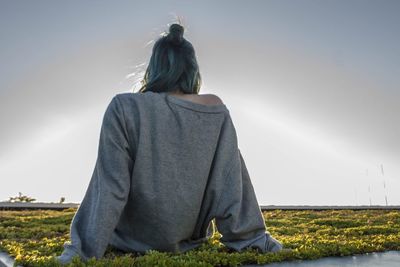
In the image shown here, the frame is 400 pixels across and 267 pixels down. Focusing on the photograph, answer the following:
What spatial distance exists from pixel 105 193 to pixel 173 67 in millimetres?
1261

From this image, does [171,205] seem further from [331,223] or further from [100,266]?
[331,223]

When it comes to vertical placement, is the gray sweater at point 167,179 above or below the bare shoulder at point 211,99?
below

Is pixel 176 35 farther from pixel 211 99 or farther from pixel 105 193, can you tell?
pixel 105 193

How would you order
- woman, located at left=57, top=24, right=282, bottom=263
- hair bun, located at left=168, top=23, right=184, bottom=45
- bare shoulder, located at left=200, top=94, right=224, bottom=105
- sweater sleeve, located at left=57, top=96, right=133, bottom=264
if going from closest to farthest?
sweater sleeve, located at left=57, top=96, right=133, bottom=264, woman, located at left=57, top=24, right=282, bottom=263, bare shoulder, located at left=200, top=94, right=224, bottom=105, hair bun, located at left=168, top=23, right=184, bottom=45

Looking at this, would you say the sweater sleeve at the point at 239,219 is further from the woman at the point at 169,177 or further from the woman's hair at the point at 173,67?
the woman's hair at the point at 173,67

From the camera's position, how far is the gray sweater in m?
3.27

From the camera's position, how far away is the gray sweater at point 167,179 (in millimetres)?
3271

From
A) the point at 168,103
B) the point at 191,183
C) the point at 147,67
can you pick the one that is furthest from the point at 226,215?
the point at 147,67

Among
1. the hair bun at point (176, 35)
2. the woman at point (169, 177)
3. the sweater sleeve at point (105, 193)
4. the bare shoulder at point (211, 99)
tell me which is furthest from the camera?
the hair bun at point (176, 35)

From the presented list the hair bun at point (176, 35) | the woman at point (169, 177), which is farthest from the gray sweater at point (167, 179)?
the hair bun at point (176, 35)

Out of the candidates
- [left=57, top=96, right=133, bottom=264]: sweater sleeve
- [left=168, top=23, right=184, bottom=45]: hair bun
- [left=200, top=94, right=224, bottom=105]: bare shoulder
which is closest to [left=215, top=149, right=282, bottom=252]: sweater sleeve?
[left=200, top=94, right=224, bottom=105]: bare shoulder

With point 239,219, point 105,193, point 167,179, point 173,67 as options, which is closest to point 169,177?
point 167,179

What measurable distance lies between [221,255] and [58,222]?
4.92 metres

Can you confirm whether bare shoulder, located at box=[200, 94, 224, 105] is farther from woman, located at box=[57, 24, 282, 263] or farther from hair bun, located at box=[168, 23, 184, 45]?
hair bun, located at box=[168, 23, 184, 45]
